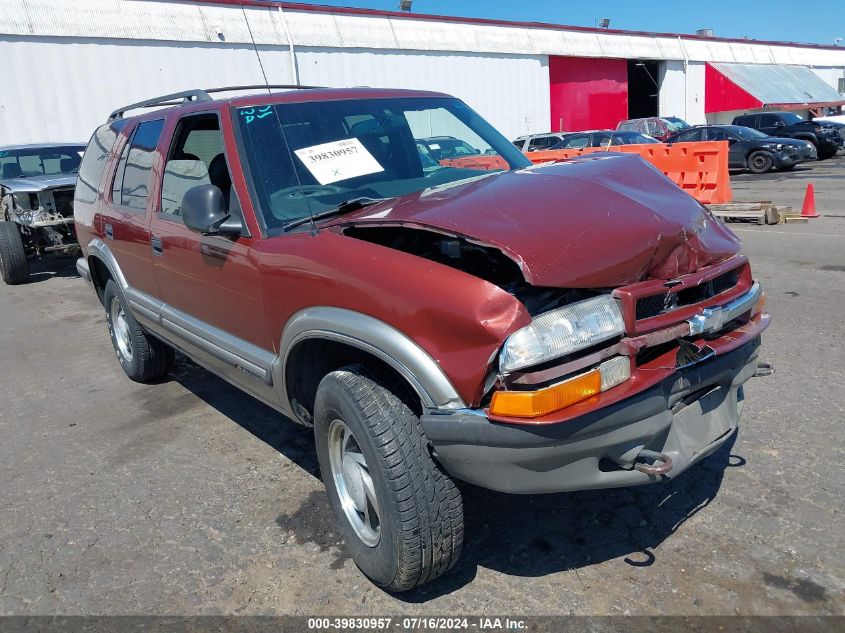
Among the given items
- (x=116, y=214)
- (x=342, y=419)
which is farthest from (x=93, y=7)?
(x=342, y=419)

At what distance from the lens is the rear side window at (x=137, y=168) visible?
13.9 feet

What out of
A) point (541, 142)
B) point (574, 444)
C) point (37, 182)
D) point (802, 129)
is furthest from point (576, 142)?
point (574, 444)

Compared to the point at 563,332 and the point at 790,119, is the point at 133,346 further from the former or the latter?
the point at 790,119

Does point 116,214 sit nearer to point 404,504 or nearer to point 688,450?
point 404,504

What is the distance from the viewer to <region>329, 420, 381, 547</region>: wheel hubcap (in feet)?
9.00

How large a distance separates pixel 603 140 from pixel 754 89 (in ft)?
76.5

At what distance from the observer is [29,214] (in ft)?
31.7

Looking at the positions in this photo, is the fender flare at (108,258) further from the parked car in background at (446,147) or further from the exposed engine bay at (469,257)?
the exposed engine bay at (469,257)

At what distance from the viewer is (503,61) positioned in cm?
2812

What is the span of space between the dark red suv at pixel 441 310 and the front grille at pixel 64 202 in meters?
7.08

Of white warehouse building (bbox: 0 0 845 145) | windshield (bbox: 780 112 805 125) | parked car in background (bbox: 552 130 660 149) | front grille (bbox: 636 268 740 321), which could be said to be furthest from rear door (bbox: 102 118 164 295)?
windshield (bbox: 780 112 805 125)

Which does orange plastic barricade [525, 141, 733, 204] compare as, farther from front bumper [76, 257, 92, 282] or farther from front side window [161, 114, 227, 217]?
front side window [161, 114, 227, 217]

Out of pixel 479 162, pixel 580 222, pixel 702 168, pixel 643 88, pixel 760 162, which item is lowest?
pixel 760 162

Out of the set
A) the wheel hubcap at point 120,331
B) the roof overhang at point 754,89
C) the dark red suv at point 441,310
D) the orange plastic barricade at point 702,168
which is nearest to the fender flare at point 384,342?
the dark red suv at point 441,310
